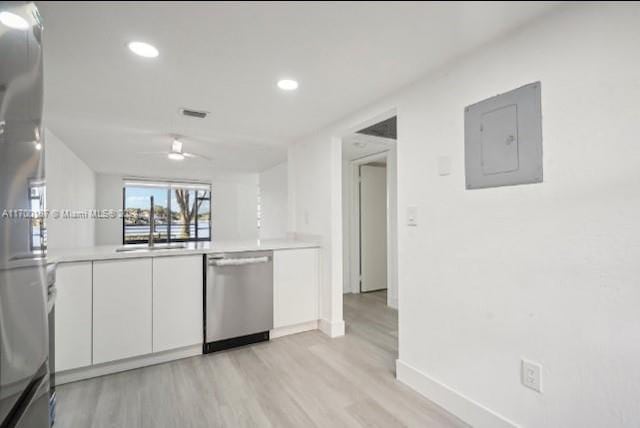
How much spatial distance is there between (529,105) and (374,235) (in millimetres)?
3469

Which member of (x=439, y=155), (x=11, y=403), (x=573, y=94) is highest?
(x=573, y=94)

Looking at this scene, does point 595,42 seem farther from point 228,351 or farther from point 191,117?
point 228,351

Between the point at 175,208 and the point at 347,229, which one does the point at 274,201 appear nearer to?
the point at 347,229

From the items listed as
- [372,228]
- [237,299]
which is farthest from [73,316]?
[372,228]

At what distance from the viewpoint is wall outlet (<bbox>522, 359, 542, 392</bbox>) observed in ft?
4.42

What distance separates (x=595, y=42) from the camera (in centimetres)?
118

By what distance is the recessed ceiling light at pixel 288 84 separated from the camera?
195cm

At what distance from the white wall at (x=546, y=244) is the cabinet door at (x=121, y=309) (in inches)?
79.4

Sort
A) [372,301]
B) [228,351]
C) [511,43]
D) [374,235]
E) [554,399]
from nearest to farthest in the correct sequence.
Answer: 1. [554,399]
2. [511,43]
3. [228,351]
4. [372,301]
5. [374,235]

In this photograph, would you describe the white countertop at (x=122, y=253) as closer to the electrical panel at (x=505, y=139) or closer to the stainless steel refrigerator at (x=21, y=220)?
the stainless steel refrigerator at (x=21, y=220)

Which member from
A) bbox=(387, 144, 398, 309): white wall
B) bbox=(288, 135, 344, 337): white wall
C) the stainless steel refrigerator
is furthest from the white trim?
the stainless steel refrigerator

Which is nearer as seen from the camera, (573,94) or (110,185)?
(573,94)

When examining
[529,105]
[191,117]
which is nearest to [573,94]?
[529,105]

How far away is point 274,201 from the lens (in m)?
5.96
